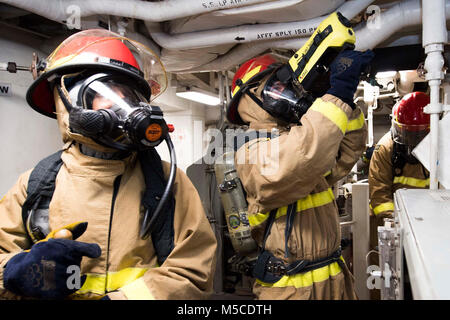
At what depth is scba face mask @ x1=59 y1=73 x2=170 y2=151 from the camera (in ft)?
3.98

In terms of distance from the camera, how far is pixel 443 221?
0.93m

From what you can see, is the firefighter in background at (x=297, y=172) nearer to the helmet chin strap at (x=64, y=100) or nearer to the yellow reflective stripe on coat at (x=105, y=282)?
the yellow reflective stripe on coat at (x=105, y=282)

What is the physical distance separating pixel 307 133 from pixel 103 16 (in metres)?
1.83

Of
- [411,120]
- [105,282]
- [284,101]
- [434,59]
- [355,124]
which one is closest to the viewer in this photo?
[105,282]

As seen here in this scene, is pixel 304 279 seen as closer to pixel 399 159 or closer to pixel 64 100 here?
pixel 64 100

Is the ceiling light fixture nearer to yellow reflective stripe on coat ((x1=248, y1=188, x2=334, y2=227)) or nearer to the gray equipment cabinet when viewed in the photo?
yellow reflective stripe on coat ((x1=248, y1=188, x2=334, y2=227))

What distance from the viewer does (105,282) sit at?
3.95ft

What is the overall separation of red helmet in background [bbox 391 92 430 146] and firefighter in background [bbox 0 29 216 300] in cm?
293

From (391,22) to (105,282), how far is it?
2192 millimetres

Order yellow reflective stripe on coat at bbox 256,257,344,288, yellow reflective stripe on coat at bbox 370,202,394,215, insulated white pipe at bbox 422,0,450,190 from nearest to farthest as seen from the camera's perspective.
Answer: insulated white pipe at bbox 422,0,450,190
yellow reflective stripe on coat at bbox 256,257,344,288
yellow reflective stripe on coat at bbox 370,202,394,215

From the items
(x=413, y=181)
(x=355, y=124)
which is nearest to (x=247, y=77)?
(x=355, y=124)

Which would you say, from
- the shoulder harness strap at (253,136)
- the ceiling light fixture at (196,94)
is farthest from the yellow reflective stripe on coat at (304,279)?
the ceiling light fixture at (196,94)

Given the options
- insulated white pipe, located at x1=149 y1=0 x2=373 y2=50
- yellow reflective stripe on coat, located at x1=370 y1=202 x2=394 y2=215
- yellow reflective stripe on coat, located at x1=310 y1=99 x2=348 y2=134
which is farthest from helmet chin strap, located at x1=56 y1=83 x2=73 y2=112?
yellow reflective stripe on coat, located at x1=370 y1=202 x2=394 y2=215
